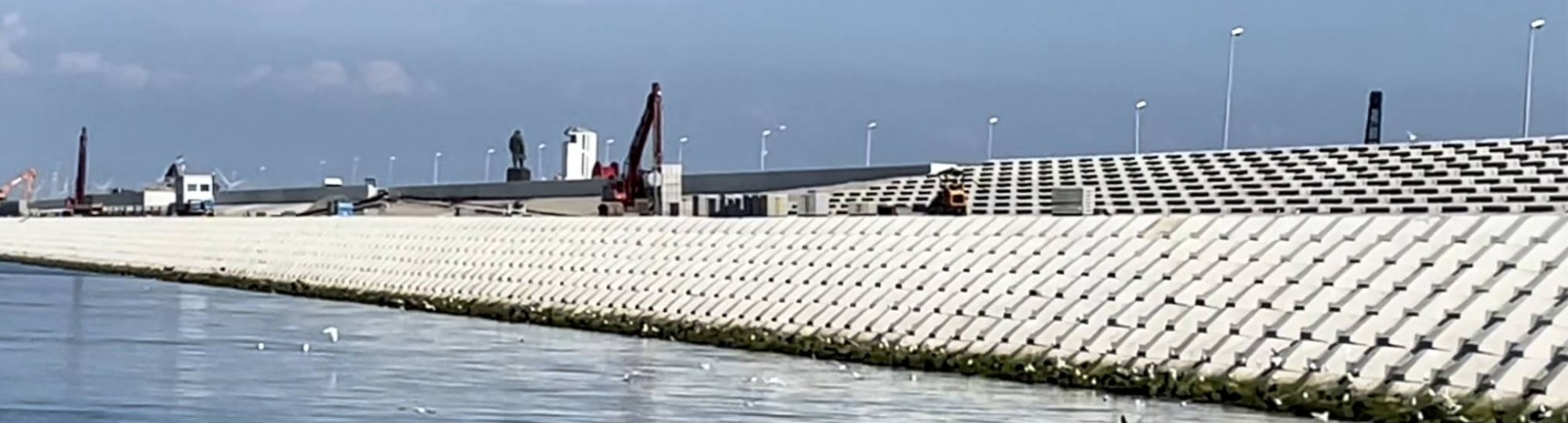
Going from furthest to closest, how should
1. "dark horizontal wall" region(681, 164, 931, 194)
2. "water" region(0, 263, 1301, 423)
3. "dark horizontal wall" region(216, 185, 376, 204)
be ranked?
"dark horizontal wall" region(216, 185, 376, 204) < "dark horizontal wall" region(681, 164, 931, 194) < "water" region(0, 263, 1301, 423)

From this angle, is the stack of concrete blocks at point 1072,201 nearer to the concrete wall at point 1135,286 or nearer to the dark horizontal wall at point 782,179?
the concrete wall at point 1135,286

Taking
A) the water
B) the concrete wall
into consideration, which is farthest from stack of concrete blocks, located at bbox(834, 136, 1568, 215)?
the water

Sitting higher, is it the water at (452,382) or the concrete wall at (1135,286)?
the concrete wall at (1135,286)

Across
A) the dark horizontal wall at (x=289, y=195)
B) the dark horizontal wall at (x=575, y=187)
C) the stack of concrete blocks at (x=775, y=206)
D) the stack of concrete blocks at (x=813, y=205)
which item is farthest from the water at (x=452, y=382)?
the dark horizontal wall at (x=289, y=195)

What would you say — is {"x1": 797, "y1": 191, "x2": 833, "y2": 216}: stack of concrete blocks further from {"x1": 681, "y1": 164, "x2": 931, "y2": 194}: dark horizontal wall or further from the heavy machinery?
{"x1": 681, "y1": 164, "x2": 931, "y2": 194}: dark horizontal wall

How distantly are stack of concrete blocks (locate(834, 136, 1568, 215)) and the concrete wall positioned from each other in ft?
57.6

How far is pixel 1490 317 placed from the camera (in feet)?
67.9

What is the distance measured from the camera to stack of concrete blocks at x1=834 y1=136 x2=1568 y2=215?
2421 inches

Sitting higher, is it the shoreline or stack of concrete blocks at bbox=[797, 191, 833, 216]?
stack of concrete blocks at bbox=[797, 191, 833, 216]

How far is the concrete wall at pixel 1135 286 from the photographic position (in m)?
21.0

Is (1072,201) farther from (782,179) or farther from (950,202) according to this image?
(782,179)

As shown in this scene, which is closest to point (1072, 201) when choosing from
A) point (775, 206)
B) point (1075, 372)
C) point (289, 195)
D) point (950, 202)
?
point (775, 206)

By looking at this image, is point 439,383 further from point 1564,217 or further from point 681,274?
point 681,274

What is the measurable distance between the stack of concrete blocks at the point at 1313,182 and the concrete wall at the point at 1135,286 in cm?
1755
